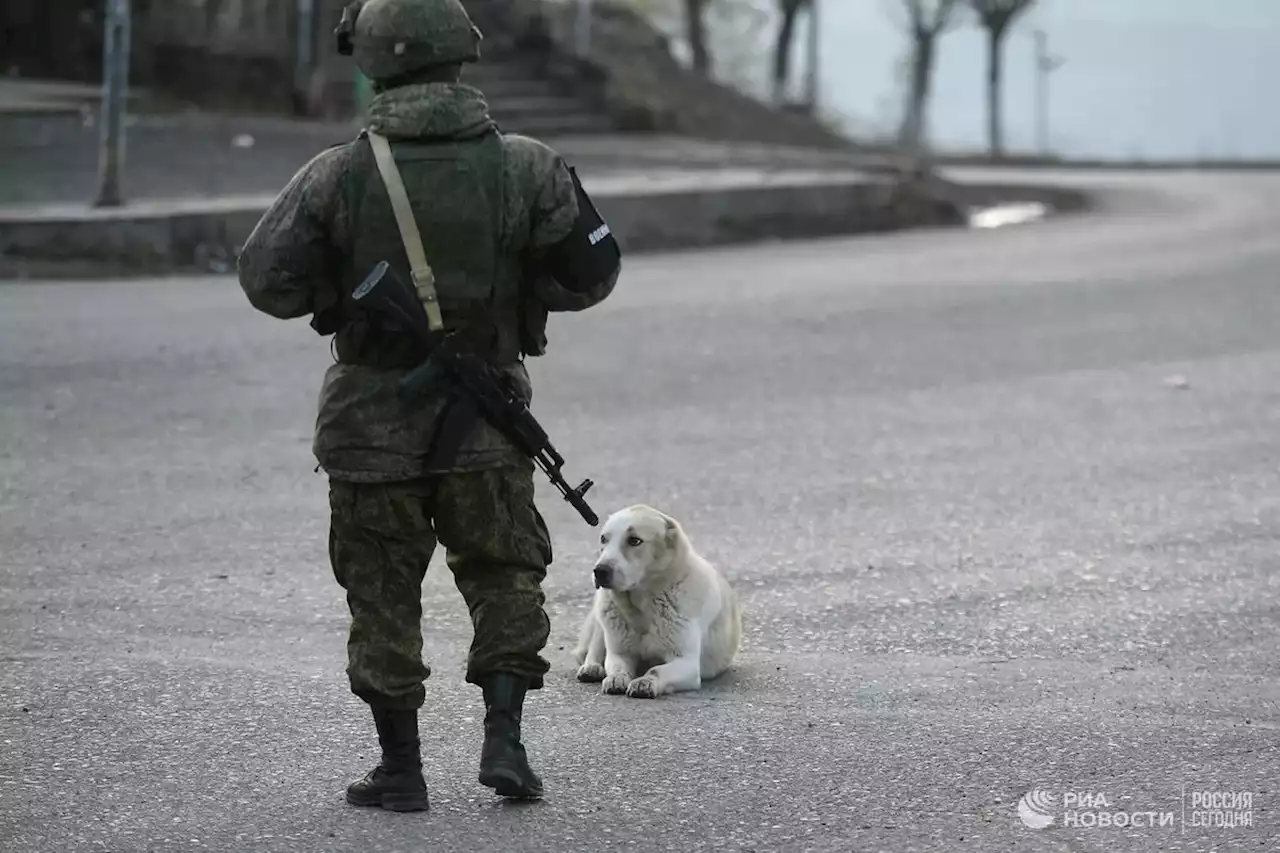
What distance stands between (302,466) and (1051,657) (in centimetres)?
431

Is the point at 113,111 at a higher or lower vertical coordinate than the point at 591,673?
higher

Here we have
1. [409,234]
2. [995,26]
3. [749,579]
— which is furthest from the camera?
[995,26]

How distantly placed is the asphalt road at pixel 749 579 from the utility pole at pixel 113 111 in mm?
2167

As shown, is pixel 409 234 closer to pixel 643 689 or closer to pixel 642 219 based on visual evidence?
pixel 643 689

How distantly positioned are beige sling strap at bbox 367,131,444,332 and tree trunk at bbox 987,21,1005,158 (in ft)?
212

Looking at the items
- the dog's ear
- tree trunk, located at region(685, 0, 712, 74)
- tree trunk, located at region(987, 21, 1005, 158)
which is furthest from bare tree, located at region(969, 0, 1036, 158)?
the dog's ear

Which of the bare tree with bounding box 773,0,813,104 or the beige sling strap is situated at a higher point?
the beige sling strap

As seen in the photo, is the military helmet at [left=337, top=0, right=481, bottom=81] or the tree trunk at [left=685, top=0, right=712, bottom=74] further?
the tree trunk at [left=685, top=0, right=712, bottom=74]

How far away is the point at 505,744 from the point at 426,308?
3.51 feet

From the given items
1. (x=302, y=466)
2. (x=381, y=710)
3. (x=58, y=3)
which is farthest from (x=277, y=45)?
(x=381, y=710)

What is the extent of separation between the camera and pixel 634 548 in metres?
6.39

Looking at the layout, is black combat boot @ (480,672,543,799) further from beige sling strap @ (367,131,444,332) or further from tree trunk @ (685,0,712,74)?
tree trunk @ (685,0,712,74)

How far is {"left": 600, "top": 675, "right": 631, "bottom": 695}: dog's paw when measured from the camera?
21.1 ft

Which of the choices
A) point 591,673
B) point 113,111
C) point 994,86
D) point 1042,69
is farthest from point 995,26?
point 591,673
